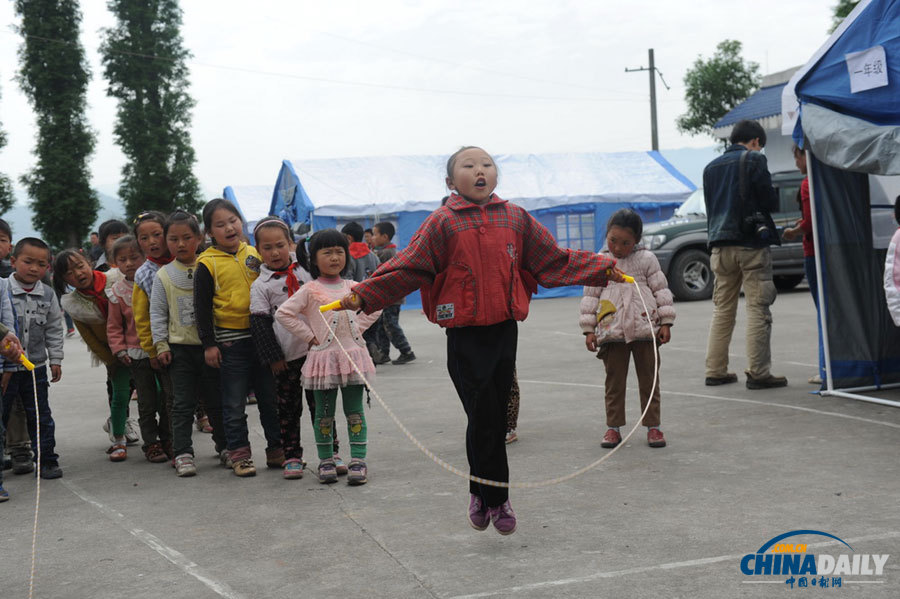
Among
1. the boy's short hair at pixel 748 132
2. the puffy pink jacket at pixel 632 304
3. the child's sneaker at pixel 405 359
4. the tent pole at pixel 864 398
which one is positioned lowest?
the tent pole at pixel 864 398

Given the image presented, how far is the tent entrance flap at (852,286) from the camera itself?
25.3ft

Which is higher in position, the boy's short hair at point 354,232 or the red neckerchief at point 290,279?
the boy's short hair at point 354,232

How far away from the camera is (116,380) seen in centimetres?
707

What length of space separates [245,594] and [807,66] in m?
5.74

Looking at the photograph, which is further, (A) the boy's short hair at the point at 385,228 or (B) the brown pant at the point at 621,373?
(A) the boy's short hair at the point at 385,228

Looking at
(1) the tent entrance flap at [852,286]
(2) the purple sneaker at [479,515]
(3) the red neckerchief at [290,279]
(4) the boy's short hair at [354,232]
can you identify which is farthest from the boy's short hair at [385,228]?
(2) the purple sneaker at [479,515]

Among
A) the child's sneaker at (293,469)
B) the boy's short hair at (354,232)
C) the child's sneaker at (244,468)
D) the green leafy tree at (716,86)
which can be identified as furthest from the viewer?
the green leafy tree at (716,86)

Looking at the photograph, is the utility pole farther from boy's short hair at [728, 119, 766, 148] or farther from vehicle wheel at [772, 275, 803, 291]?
boy's short hair at [728, 119, 766, 148]

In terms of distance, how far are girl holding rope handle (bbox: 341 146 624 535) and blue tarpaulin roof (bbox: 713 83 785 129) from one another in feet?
73.8

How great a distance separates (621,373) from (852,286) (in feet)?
8.84

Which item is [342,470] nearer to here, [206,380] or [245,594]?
[206,380]

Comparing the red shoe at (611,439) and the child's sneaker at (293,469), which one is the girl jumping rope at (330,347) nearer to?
the child's sneaker at (293,469)

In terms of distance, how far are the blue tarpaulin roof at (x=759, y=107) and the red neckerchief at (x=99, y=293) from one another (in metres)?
21.4

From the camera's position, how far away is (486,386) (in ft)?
14.4
